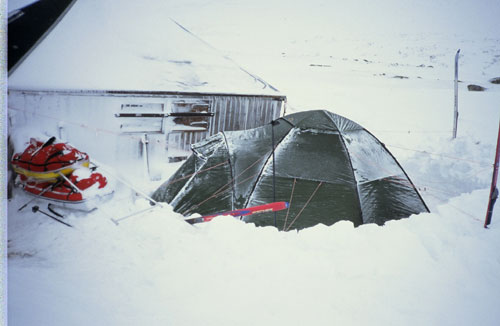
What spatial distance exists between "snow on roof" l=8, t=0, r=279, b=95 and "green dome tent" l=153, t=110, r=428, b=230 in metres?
0.84

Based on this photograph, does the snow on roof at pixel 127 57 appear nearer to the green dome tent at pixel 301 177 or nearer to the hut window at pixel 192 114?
the hut window at pixel 192 114

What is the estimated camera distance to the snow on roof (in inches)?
72.2

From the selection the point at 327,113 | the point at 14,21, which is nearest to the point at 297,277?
the point at 327,113

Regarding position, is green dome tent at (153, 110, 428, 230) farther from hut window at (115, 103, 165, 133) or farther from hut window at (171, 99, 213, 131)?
hut window at (171, 99, 213, 131)

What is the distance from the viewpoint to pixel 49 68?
1.81 meters

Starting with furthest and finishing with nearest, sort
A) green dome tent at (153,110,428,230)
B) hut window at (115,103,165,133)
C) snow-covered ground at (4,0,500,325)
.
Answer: hut window at (115,103,165,133) → green dome tent at (153,110,428,230) → snow-covered ground at (4,0,500,325)

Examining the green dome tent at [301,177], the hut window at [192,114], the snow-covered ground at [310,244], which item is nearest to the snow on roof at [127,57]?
the hut window at [192,114]

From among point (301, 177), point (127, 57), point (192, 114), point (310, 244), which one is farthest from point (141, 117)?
point (310, 244)

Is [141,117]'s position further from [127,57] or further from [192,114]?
[192,114]

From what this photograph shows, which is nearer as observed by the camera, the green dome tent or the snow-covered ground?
the snow-covered ground

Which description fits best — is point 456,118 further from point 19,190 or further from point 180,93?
point 19,190

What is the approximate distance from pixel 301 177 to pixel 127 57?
1.72 metres

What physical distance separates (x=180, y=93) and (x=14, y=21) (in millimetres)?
1514

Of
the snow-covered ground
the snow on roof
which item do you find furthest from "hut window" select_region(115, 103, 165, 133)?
the snow-covered ground
